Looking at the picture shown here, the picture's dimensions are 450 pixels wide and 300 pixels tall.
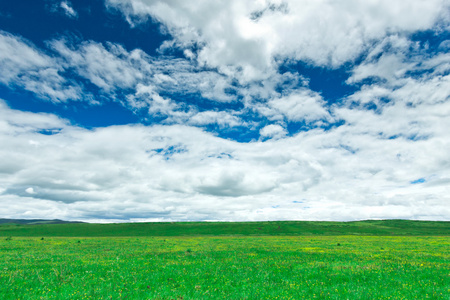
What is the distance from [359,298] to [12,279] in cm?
1892

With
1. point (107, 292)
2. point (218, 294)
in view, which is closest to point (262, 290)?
point (218, 294)

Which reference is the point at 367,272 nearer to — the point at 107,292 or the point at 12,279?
the point at 107,292

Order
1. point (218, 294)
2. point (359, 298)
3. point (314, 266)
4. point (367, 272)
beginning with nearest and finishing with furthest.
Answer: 1. point (359, 298)
2. point (218, 294)
3. point (367, 272)
4. point (314, 266)

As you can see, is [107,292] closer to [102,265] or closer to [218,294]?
[218,294]

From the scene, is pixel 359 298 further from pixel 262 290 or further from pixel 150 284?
pixel 150 284

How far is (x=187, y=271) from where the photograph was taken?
18344 millimetres

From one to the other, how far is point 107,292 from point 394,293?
46.1 feet

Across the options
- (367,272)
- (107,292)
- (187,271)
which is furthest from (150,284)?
(367,272)

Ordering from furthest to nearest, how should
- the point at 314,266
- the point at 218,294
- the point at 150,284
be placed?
the point at 314,266, the point at 150,284, the point at 218,294

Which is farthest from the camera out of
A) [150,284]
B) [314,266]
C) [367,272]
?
[314,266]

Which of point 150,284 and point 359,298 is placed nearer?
point 359,298

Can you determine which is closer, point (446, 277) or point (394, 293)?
point (394, 293)

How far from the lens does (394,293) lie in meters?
12.8

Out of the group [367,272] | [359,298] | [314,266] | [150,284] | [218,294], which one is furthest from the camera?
[314,266]
